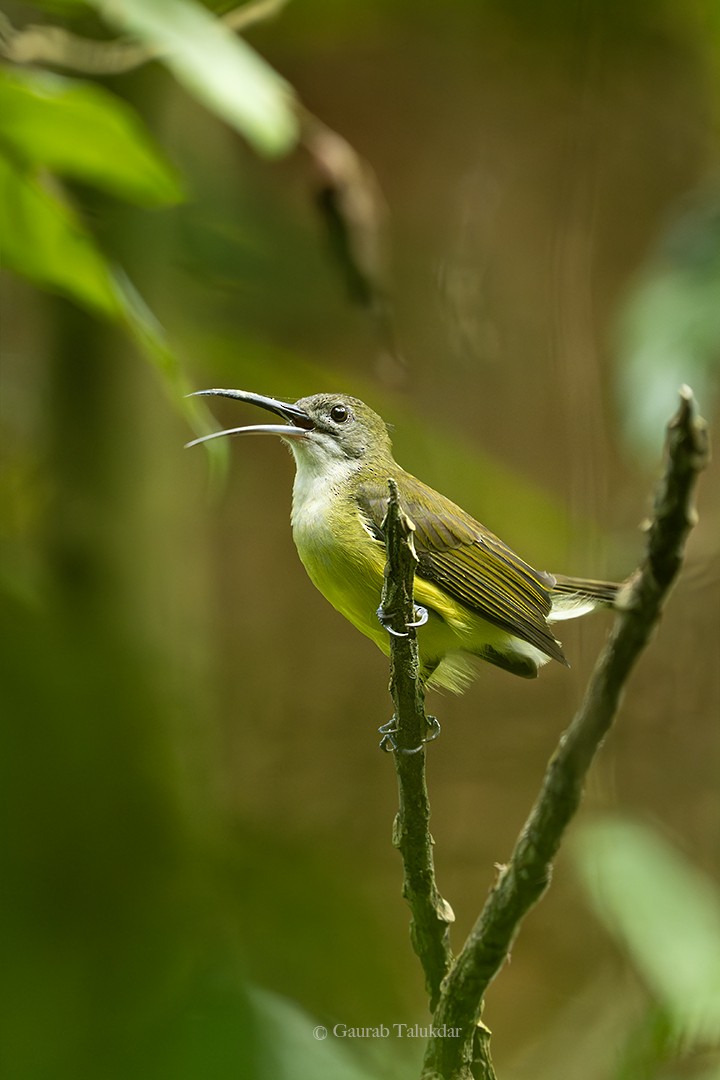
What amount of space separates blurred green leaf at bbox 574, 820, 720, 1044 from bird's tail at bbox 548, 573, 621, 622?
3.52ft

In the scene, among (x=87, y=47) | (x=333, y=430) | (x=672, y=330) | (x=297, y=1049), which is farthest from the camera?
(x=87, y=47)

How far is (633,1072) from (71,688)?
35.5 inches

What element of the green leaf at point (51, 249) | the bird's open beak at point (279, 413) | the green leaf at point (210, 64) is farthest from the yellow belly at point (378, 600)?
the green leaf at point (210, 64)

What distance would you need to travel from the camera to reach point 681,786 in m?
4.46

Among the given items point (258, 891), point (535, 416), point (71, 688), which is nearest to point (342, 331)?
point (535, 416)

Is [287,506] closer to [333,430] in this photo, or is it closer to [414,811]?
[333,430]

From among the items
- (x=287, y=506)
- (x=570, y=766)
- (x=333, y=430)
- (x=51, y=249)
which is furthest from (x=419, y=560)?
(x=287, y=506)

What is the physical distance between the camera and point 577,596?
1090mm

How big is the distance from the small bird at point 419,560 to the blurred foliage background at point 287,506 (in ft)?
0.17

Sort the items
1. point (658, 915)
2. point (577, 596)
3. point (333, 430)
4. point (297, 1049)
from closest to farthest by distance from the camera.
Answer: point (297, 1049)
point (577, 596)
point (333, 430)
point (658, 915)

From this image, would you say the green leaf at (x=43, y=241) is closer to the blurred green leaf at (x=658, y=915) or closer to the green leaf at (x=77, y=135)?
the green leaf at (x=77, y=135)

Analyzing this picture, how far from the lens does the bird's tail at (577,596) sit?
41.0 inches

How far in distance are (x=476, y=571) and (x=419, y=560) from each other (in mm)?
59

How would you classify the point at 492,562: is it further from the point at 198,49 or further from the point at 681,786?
the point at 681,786
